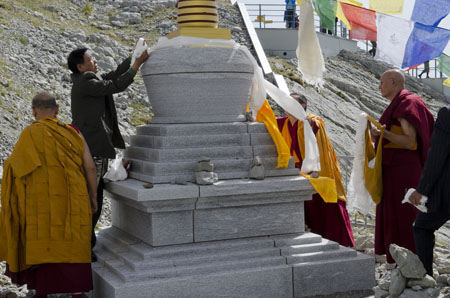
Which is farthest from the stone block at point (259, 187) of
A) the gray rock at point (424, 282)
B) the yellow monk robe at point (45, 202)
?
the gray rock at point (424, 282)

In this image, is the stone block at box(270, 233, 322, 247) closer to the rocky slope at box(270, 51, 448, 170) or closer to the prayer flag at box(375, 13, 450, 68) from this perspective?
the prayer flag at box(375, 13, 450, 68)

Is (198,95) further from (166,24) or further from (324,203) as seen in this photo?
(166,24)

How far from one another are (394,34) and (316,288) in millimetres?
2844

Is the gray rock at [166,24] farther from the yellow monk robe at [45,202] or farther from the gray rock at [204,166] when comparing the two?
the yellow monk robe at [45,202]

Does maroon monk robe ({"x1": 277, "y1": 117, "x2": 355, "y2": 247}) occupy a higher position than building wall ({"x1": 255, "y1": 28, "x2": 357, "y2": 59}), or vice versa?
building wall ({"x1": 255, "y1": 28, "x2": 357, "y2": 59})

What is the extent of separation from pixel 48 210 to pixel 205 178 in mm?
1214

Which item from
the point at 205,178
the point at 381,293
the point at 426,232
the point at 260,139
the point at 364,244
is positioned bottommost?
the point at 364,244

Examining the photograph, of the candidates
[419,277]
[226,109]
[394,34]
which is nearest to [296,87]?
[394,34]

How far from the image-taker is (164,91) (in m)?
5.26

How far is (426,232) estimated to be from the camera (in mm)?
4523

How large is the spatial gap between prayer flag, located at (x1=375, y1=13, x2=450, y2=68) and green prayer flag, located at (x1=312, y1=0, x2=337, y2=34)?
53 cm

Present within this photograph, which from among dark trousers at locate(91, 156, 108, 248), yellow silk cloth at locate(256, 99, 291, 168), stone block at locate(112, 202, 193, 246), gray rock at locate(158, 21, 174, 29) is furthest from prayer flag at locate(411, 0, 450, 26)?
gray rock at locate(158, 21, 174, 29)

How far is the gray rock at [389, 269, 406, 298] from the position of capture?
420 cm

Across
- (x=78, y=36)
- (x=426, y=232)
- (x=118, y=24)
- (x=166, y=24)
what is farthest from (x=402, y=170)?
(x=118, y=24)
